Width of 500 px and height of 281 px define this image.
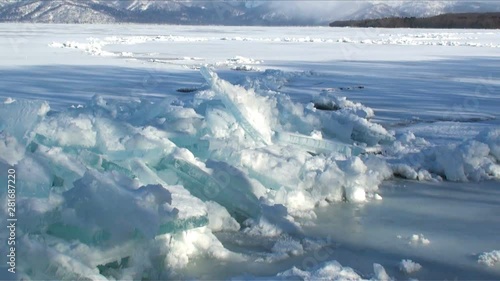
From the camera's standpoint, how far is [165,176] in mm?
2775

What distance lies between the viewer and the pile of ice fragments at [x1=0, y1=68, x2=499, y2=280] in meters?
2.02

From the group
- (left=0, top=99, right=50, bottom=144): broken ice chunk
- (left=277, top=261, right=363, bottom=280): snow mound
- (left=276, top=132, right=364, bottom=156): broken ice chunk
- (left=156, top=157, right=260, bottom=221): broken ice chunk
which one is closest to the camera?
(left=277, top=261, right=363, bottom=280): snow mound

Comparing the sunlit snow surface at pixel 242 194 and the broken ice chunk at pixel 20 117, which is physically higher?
the broken ice chunk at pixel 20 117

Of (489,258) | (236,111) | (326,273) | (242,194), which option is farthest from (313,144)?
(326,273)

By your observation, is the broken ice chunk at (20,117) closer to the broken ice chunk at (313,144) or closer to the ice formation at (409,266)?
the broken ice chunk at (313,144)

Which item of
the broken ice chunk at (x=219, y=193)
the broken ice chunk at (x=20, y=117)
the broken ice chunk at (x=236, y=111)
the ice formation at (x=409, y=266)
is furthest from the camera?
the broken ice chunk at (x=236, y=111)

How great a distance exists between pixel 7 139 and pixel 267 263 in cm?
112

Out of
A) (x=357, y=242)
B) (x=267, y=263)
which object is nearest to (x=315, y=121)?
(x=357, y=242)

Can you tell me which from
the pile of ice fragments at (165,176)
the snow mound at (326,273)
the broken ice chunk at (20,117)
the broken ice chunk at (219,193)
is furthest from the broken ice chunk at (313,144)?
the snow mound at (326,273)

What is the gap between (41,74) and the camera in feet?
27.0

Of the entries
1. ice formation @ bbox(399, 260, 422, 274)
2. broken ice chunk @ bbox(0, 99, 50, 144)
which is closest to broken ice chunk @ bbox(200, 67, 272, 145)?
broken ice chunk @ bbox(0, 99, 50, 144)

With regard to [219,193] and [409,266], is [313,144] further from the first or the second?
[409,266]

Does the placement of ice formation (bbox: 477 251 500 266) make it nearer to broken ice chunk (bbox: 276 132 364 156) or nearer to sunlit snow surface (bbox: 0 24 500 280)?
sunlit snow surface (bbox: 0 24 500 280)

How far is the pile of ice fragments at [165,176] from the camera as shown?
2.02 metres
